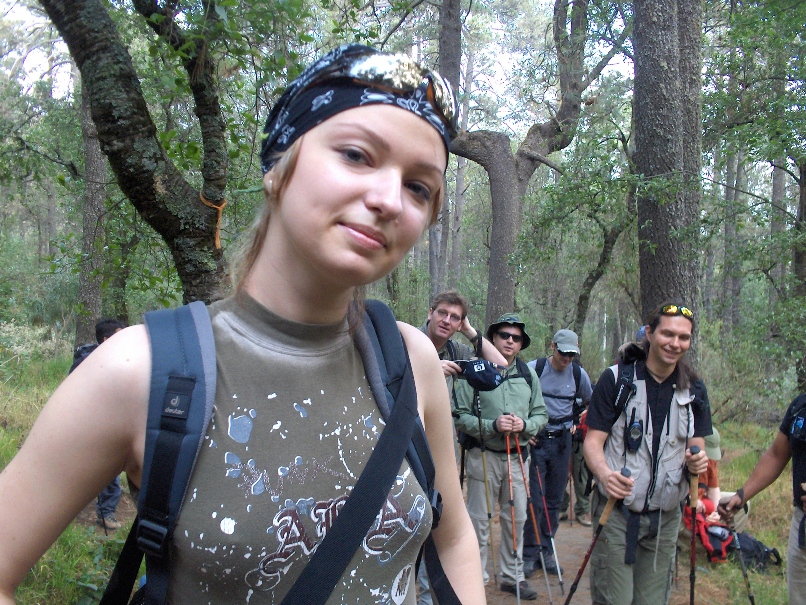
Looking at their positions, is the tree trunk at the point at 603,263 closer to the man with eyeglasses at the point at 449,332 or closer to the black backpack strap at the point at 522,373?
the black backpack strap at the point at 522,373

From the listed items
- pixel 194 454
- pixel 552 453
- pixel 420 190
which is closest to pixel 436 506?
pixel 194 454

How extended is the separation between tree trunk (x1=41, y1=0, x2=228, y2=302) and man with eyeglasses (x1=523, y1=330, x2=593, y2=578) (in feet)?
13.2

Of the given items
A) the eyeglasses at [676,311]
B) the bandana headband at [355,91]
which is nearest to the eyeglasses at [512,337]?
the eyeglasses at [676,311]

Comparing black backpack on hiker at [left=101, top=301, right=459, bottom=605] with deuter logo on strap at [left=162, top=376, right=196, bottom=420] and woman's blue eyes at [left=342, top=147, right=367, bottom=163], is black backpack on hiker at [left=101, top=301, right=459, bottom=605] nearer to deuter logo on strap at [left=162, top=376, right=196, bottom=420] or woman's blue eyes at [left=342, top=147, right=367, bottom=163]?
deuter logo on strap at [left=162, top=376, right=196, bottom=420]

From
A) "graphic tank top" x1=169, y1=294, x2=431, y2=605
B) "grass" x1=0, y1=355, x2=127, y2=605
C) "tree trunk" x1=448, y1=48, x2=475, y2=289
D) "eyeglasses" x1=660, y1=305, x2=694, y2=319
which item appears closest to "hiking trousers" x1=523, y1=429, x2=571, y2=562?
"eyeglasses" x1=660, y1=305, x2=694, y2=319

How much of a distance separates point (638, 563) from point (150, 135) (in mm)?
4160

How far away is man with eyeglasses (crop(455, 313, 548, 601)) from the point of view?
5.86 meters

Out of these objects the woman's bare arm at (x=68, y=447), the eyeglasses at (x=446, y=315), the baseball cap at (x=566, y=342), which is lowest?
the baseball cap at (x=566, y=342)

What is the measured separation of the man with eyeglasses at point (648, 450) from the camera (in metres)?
4.19

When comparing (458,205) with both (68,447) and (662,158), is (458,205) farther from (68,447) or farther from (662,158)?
(68,447)

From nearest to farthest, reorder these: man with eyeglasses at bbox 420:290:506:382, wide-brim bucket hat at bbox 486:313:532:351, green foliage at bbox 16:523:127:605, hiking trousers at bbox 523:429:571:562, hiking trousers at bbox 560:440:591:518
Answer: green foliage at bbox 16:523:127:605 < man with eyeglasses at bbox 420:290:506:382 < wide-brim bucket hat at bbox 486:313:532:351 < hiking trousers at bbox 523:429:571:562 < hiking trousers at bbox 560:440:591:518

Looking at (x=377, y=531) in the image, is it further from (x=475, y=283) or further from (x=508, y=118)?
(x=475, y=283)

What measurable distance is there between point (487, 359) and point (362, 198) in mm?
4837

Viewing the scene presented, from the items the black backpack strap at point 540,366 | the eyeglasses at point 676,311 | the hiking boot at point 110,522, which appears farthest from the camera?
the black backpack strap at point 540,366
